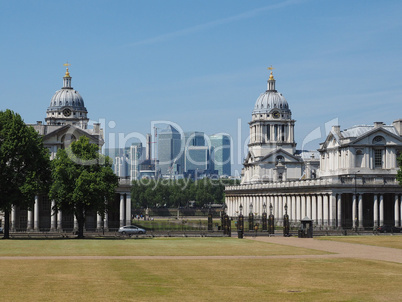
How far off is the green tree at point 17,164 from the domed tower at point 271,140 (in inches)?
4240

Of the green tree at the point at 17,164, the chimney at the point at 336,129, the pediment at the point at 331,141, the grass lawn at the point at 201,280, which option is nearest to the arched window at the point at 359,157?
the pediment at the point at 331,141

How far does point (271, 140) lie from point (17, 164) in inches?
4525

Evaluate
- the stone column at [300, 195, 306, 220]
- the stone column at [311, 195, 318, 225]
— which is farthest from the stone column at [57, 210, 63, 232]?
the stone column at [300, 195, 306, 220]

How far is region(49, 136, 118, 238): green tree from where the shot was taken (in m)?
90.4

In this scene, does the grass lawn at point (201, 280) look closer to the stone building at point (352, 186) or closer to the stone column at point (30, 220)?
the stone column at point (30, 220)

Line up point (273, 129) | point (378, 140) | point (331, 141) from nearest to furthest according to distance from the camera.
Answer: point (378, 140)
point (331, 141)
point (273, 129)

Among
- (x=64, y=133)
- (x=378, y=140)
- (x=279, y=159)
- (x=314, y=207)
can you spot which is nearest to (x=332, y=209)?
(x=314, y=207)

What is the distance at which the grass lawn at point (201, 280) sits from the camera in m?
35.8

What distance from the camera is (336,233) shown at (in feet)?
347

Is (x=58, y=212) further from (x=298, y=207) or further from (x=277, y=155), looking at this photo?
(x=277, y=155)

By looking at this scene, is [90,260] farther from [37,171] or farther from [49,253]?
[37,171]

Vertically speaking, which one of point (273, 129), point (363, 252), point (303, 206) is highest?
point (273, 129)

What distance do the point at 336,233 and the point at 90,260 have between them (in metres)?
57.4

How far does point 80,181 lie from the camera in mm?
89688
